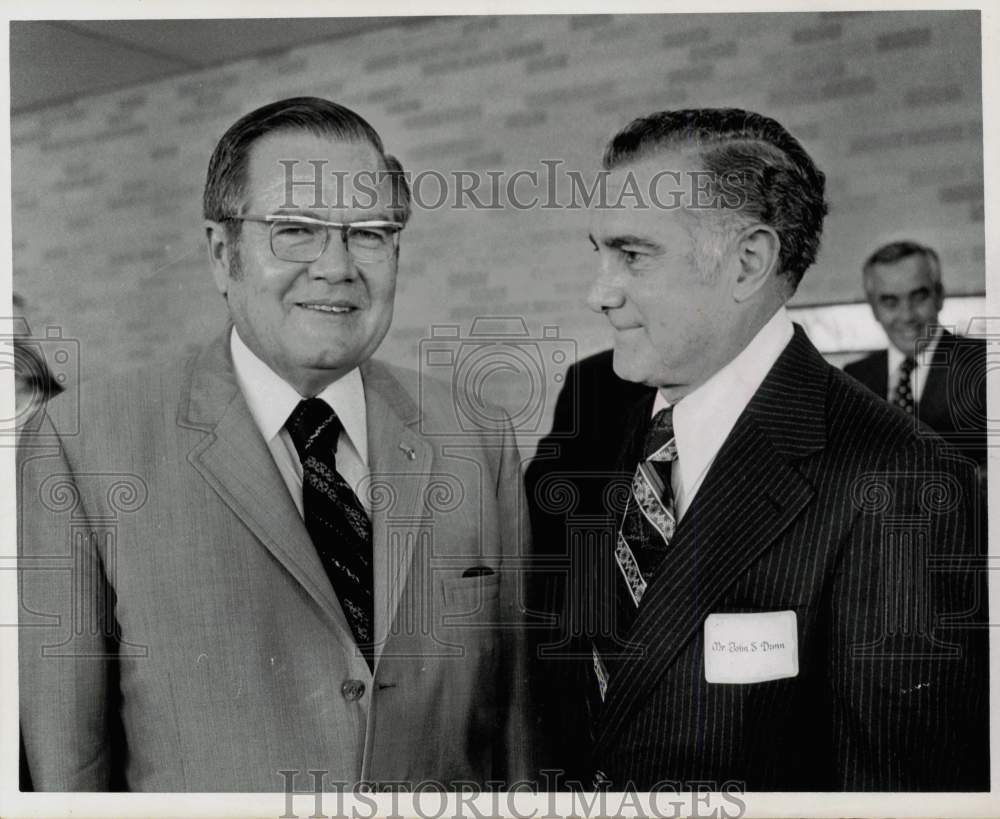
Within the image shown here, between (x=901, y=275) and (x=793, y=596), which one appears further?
(x=901, y=275)

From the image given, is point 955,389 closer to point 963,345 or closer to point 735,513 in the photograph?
point 963,345

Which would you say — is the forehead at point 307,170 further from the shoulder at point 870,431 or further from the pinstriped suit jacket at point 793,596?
the shoulder at point 870,431

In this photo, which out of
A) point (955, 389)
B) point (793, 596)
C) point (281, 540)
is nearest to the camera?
point (793, 596)

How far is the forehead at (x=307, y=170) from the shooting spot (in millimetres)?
3045

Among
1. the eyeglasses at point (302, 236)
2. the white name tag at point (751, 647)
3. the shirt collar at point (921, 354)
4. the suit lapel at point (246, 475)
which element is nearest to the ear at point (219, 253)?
the eyeglasses at point (302, 236)

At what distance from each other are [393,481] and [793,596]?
3.76ft

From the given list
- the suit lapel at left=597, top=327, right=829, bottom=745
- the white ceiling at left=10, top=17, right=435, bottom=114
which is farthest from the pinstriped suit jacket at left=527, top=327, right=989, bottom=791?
the white ceiling at left=10, top=17, right=435, bottom=114

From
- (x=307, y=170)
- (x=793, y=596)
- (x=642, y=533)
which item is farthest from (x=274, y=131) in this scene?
(x=793, y=596)

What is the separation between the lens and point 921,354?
310 cm

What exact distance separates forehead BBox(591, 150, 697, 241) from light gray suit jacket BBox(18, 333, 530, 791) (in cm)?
68

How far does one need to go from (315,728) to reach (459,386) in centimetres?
105

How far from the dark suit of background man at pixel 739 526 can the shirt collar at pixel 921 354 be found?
16cm
